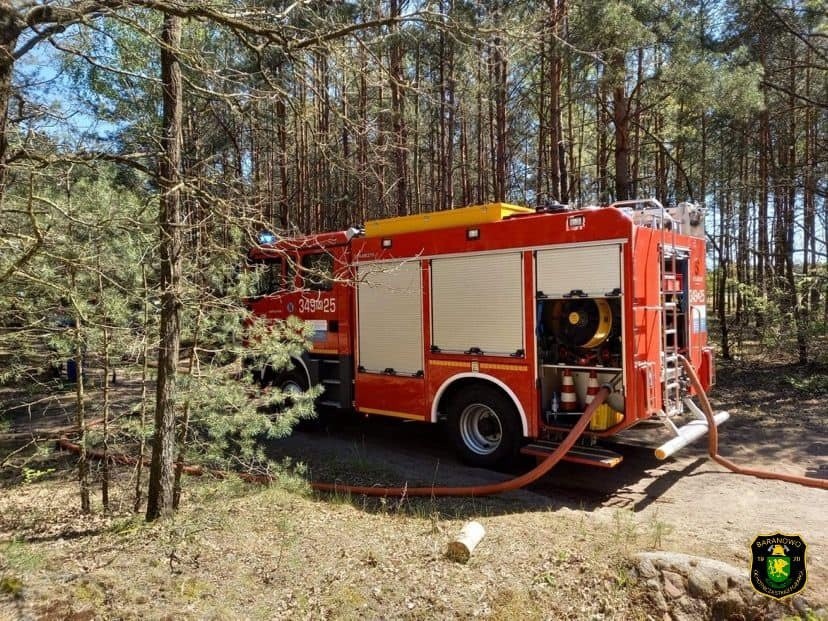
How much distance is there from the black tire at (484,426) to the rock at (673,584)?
2.77m

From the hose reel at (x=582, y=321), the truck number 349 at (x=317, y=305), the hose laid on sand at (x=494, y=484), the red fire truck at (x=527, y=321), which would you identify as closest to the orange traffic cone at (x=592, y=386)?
the red fire truck at (x=527, y=321)

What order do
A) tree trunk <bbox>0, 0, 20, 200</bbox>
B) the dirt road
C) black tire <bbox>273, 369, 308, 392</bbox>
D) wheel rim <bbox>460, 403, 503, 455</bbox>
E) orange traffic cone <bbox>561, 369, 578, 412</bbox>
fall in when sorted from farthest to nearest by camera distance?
black tire <bbox>273, 369, 308, 392</bbox> < wheel rim <bbox>460, 403, 503, 455</bbox> < orange traffic cone <bbox>561, 369, 578, 412</bbox> < the dirt road < tree trunk <bbox>0, 0, 20, 200</bbox>

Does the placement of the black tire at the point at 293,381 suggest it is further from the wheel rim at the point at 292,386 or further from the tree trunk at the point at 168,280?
the tree trunk at the point at 168,280

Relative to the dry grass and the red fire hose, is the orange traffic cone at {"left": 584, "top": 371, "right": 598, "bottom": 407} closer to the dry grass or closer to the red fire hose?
the red fire hose

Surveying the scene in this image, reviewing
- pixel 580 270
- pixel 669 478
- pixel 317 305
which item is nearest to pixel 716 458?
pixel 669 478

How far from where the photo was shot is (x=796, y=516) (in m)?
5.12

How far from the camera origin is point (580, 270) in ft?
19.8

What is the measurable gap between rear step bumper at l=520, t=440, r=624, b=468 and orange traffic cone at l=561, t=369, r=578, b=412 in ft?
1.33

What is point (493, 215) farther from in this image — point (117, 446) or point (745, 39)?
point (745, 39)

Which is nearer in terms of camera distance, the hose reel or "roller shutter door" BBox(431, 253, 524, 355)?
the hose reel

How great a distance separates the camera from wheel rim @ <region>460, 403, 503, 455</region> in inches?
273

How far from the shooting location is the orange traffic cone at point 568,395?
20.7 ft

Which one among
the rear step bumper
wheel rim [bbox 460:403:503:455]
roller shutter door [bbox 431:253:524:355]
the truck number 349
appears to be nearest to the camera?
the rear step bumper

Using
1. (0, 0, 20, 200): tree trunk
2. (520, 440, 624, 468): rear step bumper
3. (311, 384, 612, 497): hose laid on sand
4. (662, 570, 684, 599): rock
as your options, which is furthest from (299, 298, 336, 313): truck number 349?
(662, 570, 684, 599): rock
